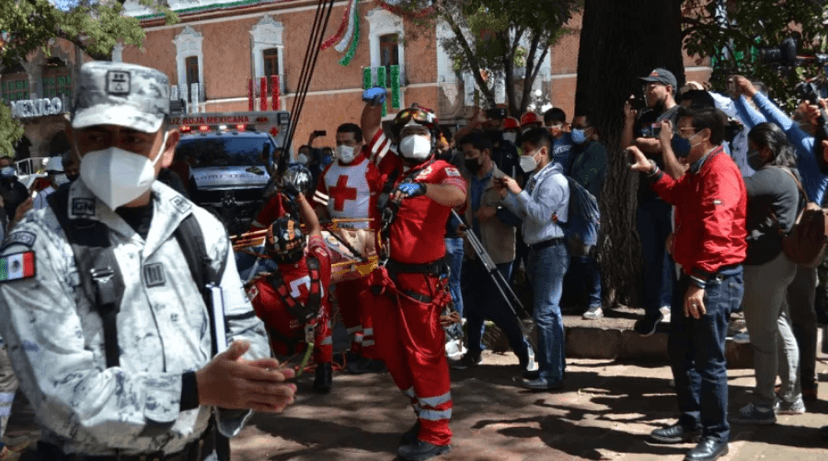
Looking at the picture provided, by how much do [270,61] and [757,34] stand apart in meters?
33.5

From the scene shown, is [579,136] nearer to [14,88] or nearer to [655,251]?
[655,251]

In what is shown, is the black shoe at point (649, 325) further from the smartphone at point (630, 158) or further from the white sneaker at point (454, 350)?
the smartphone at point (630, 158)

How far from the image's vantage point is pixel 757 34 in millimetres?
11000

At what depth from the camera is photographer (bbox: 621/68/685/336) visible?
7438mm

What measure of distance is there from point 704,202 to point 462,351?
3.60 metres

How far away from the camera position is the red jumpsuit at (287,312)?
7188 millimetres

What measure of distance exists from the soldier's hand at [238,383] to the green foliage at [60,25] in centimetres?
2088

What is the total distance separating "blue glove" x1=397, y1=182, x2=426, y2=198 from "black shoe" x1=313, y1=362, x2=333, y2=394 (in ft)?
7.47

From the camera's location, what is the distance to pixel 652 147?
6.70 meters

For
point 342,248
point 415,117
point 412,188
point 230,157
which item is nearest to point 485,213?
point 342,248

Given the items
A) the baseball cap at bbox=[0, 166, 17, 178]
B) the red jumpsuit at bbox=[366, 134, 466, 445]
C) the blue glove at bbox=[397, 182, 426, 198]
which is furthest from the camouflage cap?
the baseball cap at bbox=[0, 166, 17, 178]

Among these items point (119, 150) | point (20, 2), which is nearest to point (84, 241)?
point (119, 150)

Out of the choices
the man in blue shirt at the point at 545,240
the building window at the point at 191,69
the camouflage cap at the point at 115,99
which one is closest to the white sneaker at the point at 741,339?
the man in blue shirt at the point at 545,240

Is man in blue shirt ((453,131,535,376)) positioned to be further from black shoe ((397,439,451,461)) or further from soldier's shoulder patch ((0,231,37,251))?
soldier's shoulder patch ((0,231,37,251))
